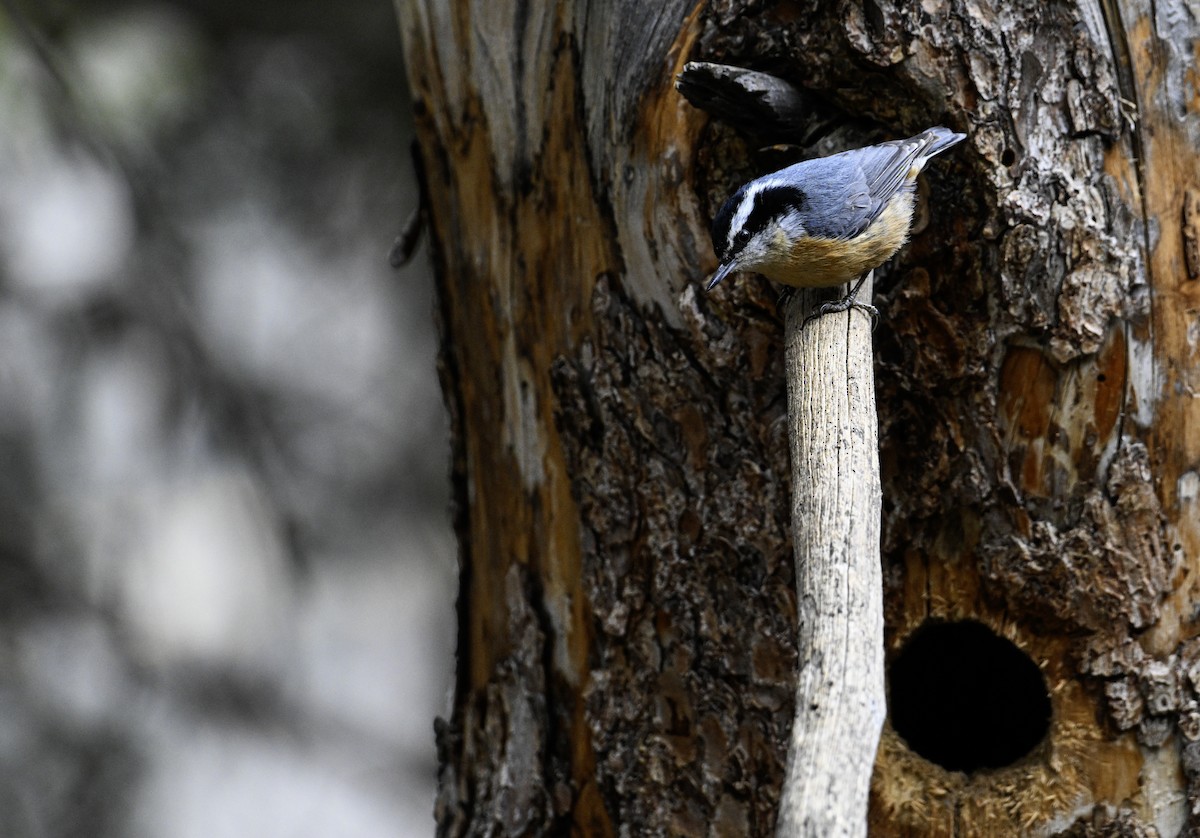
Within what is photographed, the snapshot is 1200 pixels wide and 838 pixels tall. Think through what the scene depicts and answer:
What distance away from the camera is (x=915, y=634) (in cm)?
199

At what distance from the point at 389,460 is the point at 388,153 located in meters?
1.20

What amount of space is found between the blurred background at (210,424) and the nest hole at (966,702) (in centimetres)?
280

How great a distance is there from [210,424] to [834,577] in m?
3.69

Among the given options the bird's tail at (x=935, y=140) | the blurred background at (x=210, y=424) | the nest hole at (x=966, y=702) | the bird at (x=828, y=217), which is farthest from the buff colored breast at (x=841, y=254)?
the blurred background at (x=210, y=424)

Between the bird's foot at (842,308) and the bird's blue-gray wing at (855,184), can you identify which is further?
the bird's blue-gray wing at (855,184)

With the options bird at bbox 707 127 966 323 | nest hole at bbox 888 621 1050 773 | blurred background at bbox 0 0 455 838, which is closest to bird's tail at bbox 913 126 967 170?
bird at bbox 707 127 966 323

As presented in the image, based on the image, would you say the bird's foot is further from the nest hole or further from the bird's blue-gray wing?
the nest hole

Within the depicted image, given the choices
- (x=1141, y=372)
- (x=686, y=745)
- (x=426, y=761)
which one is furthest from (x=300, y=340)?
(x=1141, y=372)

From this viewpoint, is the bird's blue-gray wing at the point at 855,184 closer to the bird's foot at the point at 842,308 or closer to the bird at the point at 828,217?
the bird at the point at 828,217

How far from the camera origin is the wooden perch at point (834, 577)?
1079 millimetres

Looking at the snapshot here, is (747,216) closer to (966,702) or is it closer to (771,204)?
(771,204)

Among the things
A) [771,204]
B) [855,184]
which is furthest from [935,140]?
[771,204]

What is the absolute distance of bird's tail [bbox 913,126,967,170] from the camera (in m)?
1.72

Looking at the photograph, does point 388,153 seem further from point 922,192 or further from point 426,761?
point 922,192
